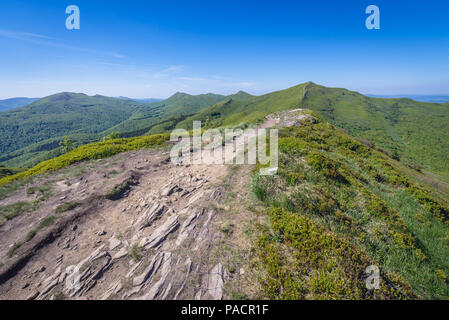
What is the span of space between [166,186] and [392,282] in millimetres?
12205

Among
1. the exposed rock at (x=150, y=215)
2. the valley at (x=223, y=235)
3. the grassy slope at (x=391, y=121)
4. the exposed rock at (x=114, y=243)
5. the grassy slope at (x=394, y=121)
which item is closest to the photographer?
the valley at (x=223, y=235)

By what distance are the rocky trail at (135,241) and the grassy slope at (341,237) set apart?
128 centimetres

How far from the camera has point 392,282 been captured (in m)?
6.11

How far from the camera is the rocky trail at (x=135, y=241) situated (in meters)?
6.00

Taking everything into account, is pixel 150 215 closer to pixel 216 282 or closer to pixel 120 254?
pixel 120 254

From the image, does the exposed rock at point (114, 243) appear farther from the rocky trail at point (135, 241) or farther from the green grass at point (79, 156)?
the green grass at point (79, 156)

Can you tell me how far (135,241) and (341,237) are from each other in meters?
9.50

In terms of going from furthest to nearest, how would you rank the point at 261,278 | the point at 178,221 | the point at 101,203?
the point at 101,203 < the point at 178,221 < the point at 261,278

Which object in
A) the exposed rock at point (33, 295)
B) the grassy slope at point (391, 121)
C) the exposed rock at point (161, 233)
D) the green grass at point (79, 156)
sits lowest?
the exposed rock at point (33, 295)

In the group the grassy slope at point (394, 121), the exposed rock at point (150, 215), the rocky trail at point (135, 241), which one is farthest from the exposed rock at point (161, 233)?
the grassy slope at point (394, 121)

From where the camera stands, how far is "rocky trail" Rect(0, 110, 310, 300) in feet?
19.7

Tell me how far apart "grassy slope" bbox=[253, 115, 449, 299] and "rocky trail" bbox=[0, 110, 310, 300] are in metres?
1.28
